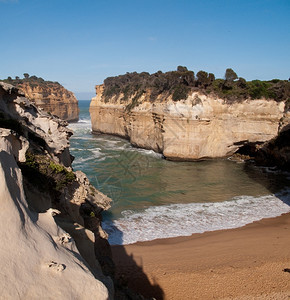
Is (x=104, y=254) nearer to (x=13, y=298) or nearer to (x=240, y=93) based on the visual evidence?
(x=13, y=298)

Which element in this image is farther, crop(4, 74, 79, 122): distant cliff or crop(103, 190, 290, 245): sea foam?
crop(4, 74, 79, 122): distant cliff

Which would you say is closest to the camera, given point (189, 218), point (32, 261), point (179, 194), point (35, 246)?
point (32, 261)

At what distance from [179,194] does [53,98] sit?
48335 mm

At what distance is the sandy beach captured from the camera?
7.05 metres

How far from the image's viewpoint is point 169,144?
78.1ft

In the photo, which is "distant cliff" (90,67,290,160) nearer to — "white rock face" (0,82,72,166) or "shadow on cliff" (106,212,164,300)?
"white rock face" (0,82,72,166)

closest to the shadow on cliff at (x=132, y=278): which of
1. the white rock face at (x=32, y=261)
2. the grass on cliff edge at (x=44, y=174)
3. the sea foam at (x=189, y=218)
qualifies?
the sea foam at (x=189, y=218)

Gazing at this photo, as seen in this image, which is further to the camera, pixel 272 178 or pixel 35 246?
pixel 272 178

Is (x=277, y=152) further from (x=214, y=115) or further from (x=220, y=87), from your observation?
(x=220, y=87)

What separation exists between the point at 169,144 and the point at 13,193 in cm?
2081

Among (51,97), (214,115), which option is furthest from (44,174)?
(51,97)

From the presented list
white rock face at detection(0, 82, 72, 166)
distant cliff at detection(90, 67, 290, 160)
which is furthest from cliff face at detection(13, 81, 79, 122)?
white rock face at detection(0, 82, 72, 166)

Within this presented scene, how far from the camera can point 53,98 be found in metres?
56.1

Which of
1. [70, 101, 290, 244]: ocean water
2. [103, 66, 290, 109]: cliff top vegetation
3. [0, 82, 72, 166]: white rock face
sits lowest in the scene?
[70, 101, 290, 244]: ocean water
